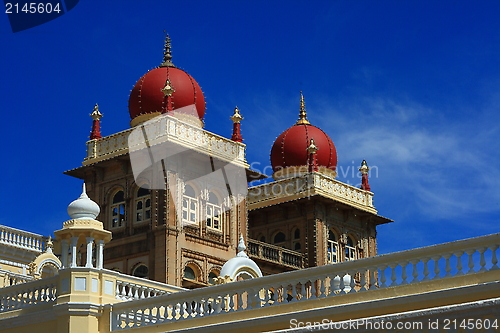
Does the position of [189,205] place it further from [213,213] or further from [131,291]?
[131,291]

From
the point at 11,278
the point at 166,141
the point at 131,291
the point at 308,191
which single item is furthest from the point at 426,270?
the point at 308,191

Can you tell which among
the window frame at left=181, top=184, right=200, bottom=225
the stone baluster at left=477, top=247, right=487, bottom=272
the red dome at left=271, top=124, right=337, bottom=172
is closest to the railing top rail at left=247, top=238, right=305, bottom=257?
the window frame at left=181, top=184, right=200, bottom=225

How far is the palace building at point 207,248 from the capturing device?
13.4 metres

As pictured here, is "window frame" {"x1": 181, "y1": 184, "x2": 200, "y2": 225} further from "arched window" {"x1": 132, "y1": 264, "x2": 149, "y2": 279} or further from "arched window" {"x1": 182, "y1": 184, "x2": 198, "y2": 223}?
"arched window" {"x1": 132, "y1": 264, "x2": 149, "y2": 279}

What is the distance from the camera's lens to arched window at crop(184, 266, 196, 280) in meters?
30.5

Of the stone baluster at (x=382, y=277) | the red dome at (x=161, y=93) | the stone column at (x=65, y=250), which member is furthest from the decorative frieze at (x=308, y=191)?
the stone baluster at (x=382, y=277)

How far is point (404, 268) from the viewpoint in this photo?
13469mm

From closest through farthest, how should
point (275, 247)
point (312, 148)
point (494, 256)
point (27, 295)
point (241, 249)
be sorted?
point (494, 256), point (27, 295), point (241, 249), point (275, 247), point (312, 148)

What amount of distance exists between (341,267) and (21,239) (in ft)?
54.9

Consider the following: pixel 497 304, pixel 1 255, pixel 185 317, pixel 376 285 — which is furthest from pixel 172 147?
pixel 497 304

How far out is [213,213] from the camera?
106 feet

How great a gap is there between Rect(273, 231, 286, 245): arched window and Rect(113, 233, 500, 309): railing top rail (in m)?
21.8

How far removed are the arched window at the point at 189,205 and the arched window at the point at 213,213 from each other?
705 mm

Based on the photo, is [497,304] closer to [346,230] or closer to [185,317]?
[185,317]
